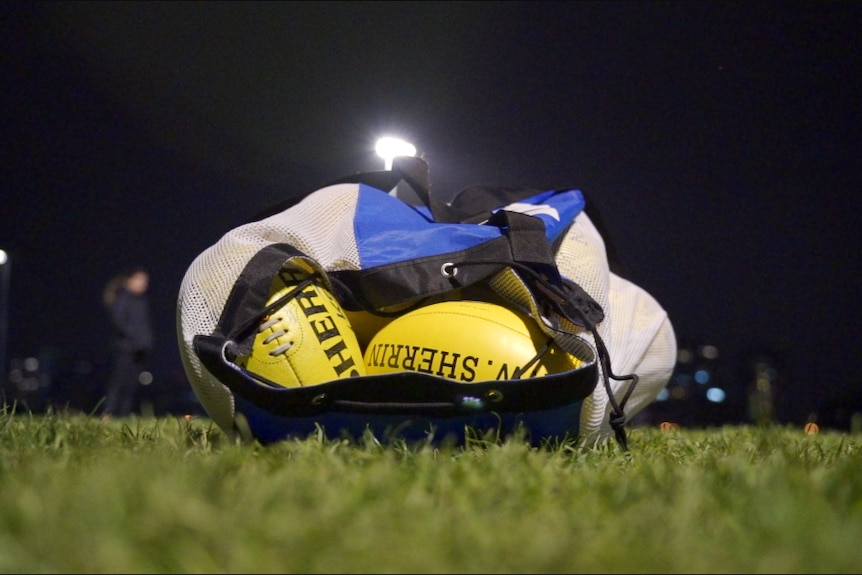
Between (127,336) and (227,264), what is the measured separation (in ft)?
13.3

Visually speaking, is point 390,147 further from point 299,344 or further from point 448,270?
point 299,344

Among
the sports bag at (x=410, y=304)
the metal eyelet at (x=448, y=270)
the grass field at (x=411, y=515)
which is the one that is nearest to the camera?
the grass field at (x=411, y=515)

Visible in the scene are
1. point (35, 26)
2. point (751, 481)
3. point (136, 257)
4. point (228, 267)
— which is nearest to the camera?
point (751, 481)

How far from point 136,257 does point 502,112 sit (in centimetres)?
669

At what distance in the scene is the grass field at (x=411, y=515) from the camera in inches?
26.4

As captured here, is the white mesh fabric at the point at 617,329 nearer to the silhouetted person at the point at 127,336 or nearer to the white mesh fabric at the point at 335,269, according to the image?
the white mesh fabric at the point at 335,269

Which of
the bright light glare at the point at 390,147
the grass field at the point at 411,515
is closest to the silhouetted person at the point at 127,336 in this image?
the bright light glare at the point at 390,147

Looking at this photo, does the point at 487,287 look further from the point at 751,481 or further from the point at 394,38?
the point at 394,38

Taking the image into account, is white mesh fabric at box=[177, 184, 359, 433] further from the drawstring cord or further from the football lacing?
the drawstring cord

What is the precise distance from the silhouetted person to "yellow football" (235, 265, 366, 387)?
3.74 metres

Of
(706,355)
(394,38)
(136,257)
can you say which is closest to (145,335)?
(394,38)

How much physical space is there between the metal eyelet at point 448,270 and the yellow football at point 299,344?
0.29 meters

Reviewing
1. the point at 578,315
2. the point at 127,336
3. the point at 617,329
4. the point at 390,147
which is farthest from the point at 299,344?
the point at 127,336

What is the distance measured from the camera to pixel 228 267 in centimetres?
163
